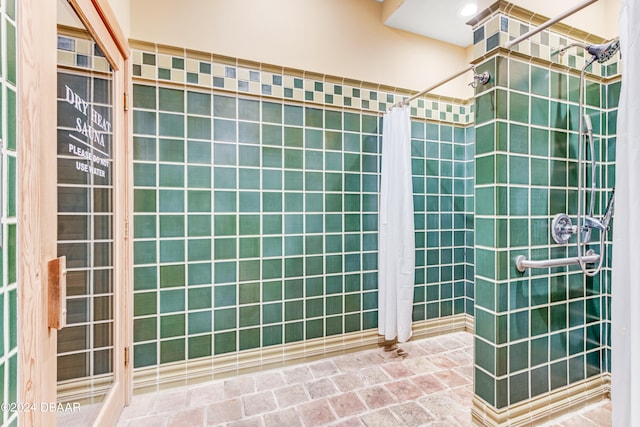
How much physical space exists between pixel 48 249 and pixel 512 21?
220cm

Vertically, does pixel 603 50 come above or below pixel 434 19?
below

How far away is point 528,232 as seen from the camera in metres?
1.51

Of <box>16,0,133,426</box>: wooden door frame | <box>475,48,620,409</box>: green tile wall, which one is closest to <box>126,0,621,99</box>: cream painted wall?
<box>475,48,620,409</box>: green tile wall

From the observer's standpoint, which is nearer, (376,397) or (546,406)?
(546,406)

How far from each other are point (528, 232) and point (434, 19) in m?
1.93

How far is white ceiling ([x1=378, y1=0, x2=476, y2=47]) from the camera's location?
2.22 m

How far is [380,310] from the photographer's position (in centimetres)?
230

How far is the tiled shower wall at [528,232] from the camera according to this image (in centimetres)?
145

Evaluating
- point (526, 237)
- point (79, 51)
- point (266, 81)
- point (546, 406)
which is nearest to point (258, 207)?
point (266, 81)

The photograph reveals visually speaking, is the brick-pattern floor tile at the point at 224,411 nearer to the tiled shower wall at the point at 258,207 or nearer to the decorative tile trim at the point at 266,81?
the tiled shower wall at the point at 258,207

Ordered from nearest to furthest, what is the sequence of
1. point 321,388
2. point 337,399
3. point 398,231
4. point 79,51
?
point 79,51 < point 337,399 < point 321,388 < point 398,231

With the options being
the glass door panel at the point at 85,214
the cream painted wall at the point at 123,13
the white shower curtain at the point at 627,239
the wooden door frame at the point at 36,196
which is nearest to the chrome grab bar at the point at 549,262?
the white shower curtain at the point at 627,239

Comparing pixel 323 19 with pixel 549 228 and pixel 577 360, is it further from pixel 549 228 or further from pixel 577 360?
pixel 577 360

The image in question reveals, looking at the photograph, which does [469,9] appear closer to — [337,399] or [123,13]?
[123,13]
